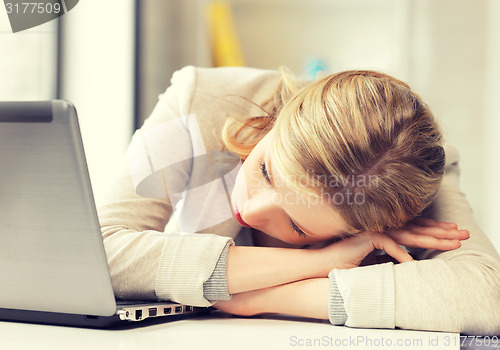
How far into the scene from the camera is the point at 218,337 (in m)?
0.60

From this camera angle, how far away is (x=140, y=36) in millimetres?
2613

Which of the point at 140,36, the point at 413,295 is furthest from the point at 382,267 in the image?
the point at 140,36

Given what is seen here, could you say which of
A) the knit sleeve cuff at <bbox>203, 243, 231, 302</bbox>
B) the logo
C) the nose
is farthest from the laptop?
the logo

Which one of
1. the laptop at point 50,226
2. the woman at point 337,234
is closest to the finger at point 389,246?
the woman at point 337,234

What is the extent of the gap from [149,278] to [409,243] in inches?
14.9

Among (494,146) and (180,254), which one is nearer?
(180,254)

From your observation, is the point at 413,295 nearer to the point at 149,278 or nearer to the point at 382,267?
the point at 382,267

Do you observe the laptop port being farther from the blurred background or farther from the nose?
the blurred background

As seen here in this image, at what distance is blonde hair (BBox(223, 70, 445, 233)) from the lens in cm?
73

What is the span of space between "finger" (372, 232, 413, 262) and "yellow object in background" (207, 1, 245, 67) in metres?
2.34

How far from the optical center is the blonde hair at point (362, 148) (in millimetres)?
727

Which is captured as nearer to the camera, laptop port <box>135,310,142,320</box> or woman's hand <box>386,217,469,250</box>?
laptop port <box>135,310,142,320</box>

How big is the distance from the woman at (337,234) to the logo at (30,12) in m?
0.99

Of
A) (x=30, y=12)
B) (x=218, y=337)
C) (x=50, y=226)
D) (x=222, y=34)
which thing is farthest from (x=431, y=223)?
(x=222, y=34)
